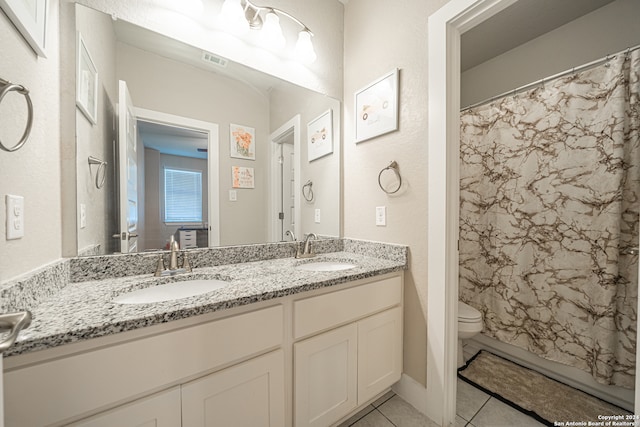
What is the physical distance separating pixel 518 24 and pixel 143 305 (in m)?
2.86

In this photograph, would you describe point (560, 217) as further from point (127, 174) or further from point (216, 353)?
point (127, 174)

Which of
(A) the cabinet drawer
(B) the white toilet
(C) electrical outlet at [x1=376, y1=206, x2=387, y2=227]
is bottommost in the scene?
(B) the white toilet

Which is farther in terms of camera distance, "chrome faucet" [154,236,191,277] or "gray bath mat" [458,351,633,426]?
"gray bath mat" [458,351,633,426]

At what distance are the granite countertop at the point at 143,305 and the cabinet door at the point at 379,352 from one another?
27 centimetres

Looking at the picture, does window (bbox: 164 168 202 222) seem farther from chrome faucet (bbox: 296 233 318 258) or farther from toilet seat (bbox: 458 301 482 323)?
toilet seat (bbox: 458 301 482 323)

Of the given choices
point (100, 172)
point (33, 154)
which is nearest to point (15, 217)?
point (33, 154)

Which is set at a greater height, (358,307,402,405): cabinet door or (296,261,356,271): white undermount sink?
(296,261,356,271): white undermount sink

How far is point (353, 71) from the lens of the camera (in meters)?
1.75

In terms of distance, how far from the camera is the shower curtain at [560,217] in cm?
136

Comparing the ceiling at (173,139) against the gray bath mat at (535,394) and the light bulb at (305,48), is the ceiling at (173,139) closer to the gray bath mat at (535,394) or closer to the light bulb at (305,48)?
the light bulb at (305,48)

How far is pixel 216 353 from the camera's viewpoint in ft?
2.58

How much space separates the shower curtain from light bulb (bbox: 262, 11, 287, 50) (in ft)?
5.24

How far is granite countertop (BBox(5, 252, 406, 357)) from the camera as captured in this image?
586 mm

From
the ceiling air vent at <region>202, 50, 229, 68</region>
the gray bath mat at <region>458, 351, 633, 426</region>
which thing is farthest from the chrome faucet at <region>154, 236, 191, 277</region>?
the gray bath mat at <region>458, 351, 633, 426</region>
